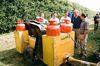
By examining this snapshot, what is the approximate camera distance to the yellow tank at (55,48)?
9.50 m

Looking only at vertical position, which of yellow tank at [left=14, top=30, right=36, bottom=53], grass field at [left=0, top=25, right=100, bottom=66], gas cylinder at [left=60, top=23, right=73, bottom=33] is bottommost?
grass field at [left=0, top=25, right=100, bottom=66]

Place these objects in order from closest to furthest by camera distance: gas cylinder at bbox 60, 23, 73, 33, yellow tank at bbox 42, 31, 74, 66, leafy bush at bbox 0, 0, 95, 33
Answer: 1. yellow tank at bbox 42, 31, 74, 66
2. gas cylinder at bbox 60, 23, 73, 33
3. leafy bush at bbox 0, 0, 95, 33

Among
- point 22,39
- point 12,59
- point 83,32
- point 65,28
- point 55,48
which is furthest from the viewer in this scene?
point 12,59

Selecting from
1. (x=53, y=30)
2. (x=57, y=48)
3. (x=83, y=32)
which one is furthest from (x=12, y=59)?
(x=83, y=32)

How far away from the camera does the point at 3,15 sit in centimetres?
1880

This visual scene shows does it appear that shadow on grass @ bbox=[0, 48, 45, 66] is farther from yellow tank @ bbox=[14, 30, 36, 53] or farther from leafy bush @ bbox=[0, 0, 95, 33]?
leafy bush @ bbox=[0, 0, 95, 33]

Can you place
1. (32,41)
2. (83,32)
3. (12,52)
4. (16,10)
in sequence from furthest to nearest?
(16,10) → (12,52) → (32,41) → (83,32)

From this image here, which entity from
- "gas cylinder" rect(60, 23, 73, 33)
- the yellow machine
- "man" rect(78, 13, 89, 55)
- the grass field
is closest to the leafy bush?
the grass field

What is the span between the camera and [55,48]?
9492 mm

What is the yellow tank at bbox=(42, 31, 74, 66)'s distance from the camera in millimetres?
9500

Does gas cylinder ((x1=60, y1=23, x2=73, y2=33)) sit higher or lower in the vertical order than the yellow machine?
higher

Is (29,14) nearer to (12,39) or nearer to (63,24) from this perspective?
(12,39)

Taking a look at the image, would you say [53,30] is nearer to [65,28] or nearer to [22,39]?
[65,28]

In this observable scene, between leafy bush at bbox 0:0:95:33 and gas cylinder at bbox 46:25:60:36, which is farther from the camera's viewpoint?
leafy bush at bbox 0:0:95:33
